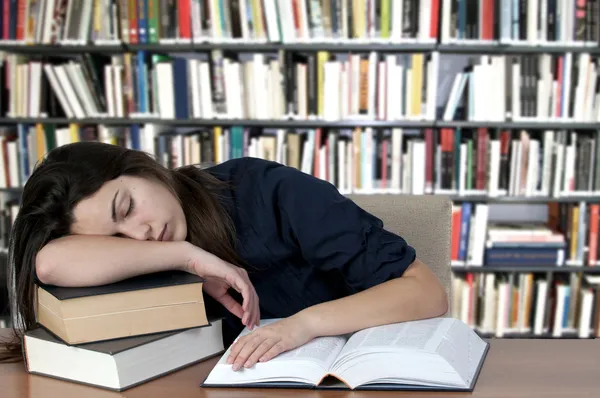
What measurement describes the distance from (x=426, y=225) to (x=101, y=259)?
2.08 feet

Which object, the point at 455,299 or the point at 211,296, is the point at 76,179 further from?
the point at 455,299

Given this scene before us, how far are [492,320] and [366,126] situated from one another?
102 centimetres

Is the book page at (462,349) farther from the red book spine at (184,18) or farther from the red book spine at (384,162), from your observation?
the red book spine at (184,18)

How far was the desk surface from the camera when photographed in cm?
70

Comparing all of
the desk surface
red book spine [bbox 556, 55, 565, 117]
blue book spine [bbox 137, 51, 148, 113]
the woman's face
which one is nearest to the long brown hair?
the woman's face

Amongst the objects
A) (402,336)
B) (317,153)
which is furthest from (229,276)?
(317,153)

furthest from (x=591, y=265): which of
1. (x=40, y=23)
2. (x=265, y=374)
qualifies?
(x=40, y=23)

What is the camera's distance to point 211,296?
3.15 ft

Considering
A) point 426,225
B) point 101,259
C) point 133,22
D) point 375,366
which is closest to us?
point 375,366

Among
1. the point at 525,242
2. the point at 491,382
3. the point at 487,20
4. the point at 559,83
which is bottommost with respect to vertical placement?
the point at 525,242

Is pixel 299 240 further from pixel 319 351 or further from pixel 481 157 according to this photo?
pixel 481 157

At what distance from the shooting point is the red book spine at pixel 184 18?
2697 millimetres

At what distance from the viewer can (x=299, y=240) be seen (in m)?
1.04

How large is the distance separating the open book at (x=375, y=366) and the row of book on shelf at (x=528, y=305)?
6.91 ft
